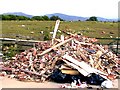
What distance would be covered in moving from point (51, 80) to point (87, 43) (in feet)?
12.4

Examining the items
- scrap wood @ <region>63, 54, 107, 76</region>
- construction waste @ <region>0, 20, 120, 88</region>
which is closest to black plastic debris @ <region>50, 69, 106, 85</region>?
construction waste @ <region>0, 20, 120, 88</region>

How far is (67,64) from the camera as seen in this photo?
12398mm

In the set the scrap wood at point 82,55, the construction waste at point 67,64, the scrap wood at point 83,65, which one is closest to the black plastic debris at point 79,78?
the construction waste at point 67,64

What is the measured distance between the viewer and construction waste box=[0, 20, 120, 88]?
39.9ft

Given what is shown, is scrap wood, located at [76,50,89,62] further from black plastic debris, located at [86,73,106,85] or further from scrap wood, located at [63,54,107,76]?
black plastic debris, located at [86,73,106,85]

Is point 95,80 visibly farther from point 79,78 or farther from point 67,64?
point 67,64

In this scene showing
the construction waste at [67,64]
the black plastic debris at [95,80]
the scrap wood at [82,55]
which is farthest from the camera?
the scrap wood at [82,55]

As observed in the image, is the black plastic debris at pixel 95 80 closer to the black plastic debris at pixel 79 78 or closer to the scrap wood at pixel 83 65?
the black plastic debris at pixel 79 78

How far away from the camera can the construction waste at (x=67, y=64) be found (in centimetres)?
1215

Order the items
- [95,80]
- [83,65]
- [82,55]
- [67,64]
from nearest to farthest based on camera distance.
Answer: [95,80], [67,64], [83,65], [82,55]

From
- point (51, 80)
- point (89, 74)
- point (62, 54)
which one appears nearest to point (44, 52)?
point (62, 54)

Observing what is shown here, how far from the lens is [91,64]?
13.0 metres

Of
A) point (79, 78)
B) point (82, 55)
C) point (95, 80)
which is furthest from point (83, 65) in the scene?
point (82, 55)

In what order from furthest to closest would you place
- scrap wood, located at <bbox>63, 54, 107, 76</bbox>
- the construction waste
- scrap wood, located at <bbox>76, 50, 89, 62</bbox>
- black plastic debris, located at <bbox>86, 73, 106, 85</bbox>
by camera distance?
scrap wood, located at <bbox>76, 50, 89, 62</bbox>, scrap wood, located at <bbox>63, 54, 107, 76</bbox>, the construction waste, black plastic debris, located at <bbox>86, 73, 106, 85</bbox>
